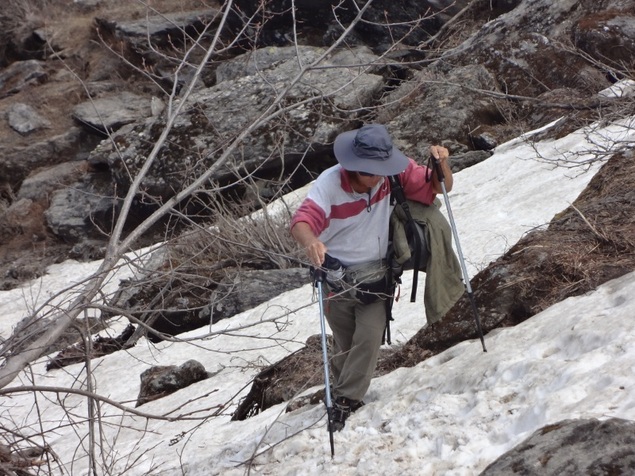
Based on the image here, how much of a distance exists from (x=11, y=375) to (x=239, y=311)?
6152 millimetres

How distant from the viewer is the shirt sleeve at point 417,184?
201 inches

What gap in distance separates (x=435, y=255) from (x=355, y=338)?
69 centimetres

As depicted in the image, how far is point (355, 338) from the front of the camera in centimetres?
526

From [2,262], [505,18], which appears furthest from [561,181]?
[2,262]

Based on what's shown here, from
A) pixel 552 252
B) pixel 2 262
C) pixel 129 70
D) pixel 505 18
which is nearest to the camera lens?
pixel 552 252

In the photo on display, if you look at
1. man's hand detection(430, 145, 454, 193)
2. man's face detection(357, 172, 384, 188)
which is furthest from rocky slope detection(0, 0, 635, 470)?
man's hand detection(430, 145, 454, 193)

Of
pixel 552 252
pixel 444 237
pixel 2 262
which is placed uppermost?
pixel 444 237

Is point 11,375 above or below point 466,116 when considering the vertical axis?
above

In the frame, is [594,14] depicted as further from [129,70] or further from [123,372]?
[129,70]

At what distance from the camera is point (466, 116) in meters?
13.4

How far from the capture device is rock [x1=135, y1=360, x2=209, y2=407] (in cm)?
858

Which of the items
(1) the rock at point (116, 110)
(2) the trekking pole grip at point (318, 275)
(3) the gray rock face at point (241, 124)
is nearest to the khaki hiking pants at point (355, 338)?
(2) the trekking pole grip at point (318, 275)

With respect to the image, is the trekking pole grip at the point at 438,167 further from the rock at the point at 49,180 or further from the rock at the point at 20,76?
the rock at the point at 20,76

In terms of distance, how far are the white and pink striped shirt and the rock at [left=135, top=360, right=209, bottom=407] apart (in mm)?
3927
